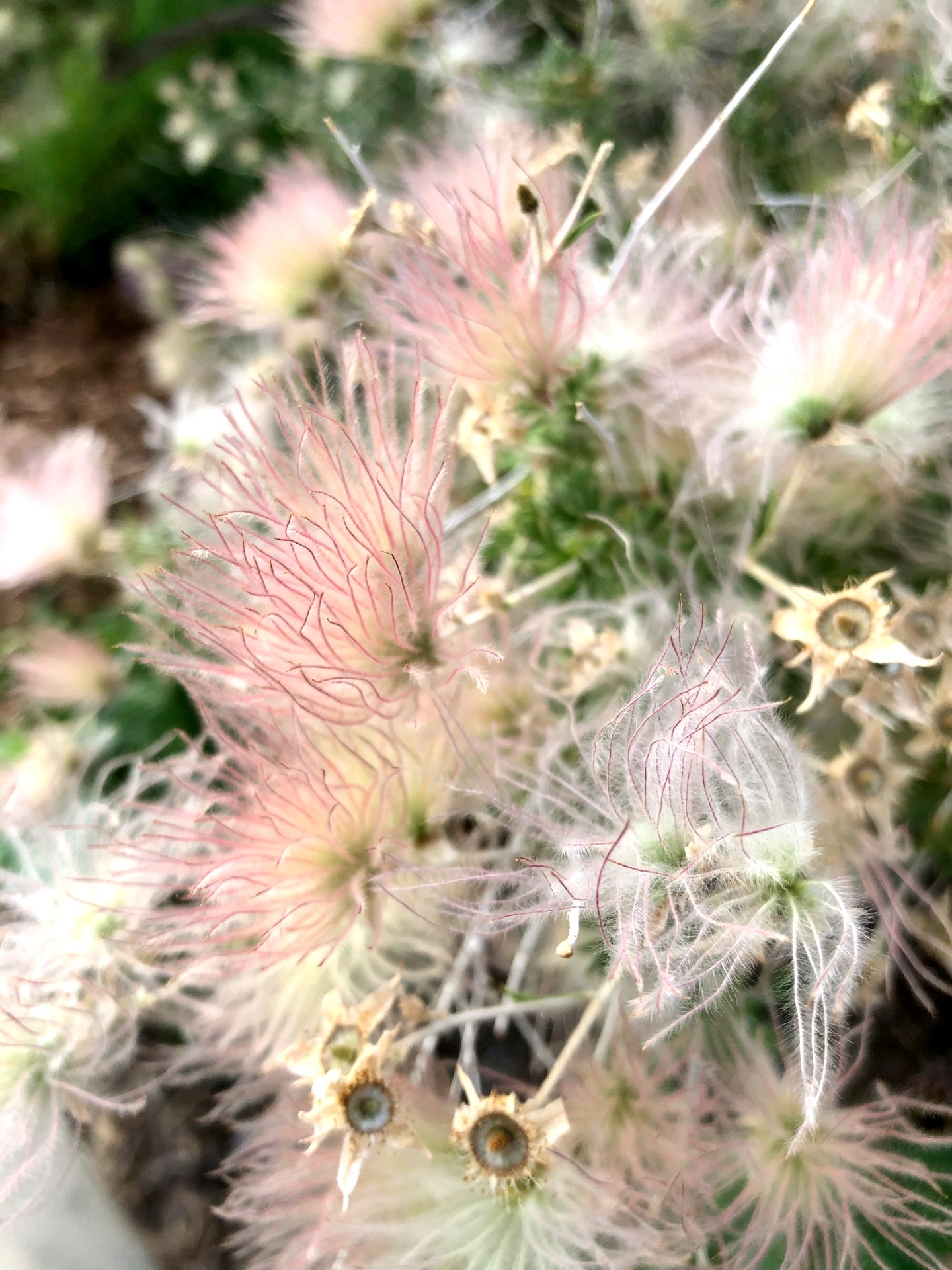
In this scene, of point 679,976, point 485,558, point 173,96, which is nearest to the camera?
point 679,976

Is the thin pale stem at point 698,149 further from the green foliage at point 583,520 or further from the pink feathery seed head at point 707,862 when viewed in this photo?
the pink feathery seed head at point 707,862

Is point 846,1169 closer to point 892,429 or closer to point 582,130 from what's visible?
point 892,429

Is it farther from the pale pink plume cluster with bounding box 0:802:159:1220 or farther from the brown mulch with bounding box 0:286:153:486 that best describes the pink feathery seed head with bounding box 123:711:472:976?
the brown mulch with bounding box 0:286:153:486

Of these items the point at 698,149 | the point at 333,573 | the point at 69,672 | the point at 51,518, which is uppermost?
the point at 698,149

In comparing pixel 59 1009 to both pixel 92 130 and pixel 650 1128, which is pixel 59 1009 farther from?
pixel 92 130

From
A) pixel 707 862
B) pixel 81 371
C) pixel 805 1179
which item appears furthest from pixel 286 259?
pixel 81 371

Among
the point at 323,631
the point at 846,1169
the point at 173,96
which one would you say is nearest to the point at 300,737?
the point at 323,631

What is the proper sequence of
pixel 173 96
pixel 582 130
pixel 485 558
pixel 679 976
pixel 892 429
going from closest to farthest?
pixel 679 976
pixel 892 429
pixel 485 558
pixel 582 130
pixel 173 96
